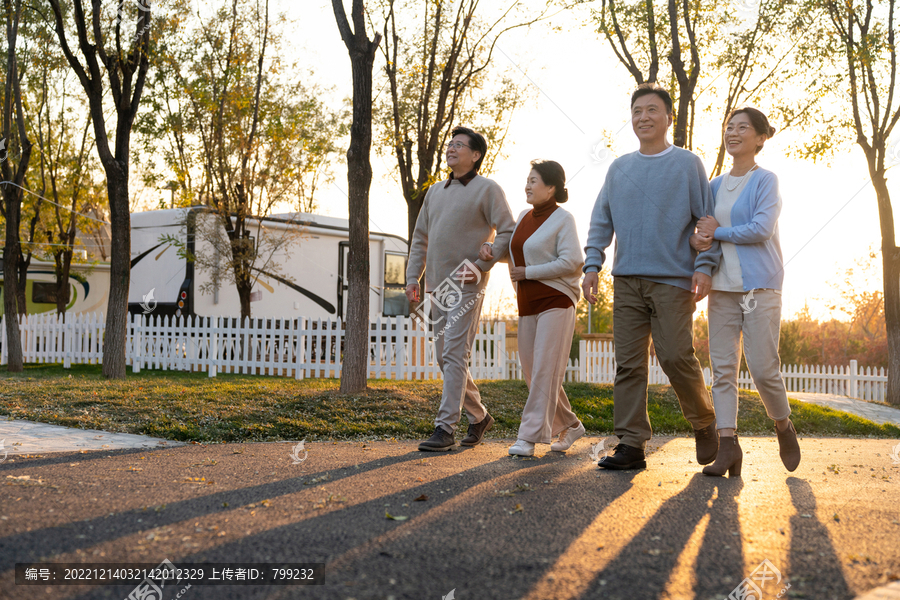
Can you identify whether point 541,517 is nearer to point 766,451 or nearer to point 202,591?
point 202,591

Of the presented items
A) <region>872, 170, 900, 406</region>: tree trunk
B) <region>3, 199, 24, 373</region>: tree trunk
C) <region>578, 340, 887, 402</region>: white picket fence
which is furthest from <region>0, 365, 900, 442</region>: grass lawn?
<region>578, 340, 887, 402</region>: white picket fence

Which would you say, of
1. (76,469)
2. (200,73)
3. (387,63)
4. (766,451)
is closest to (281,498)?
(76,469)

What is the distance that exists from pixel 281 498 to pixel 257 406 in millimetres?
3992

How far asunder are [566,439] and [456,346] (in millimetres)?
988

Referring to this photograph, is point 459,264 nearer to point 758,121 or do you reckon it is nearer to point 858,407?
point 758,121

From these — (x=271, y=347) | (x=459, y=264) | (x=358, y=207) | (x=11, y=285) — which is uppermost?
(x=358, y=207)

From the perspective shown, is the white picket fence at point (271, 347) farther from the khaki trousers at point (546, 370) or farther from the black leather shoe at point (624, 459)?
the black leather shoe at point (624, 459)

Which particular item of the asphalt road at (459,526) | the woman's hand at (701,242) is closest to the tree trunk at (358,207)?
the asphalt road at (459,526)

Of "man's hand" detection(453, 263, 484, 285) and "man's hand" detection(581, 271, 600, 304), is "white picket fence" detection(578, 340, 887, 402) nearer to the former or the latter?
"man's hand" detection(453, 263, 484, 285)

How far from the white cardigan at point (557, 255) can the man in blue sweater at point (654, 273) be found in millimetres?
266

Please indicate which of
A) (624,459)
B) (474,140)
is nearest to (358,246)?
(474,140)

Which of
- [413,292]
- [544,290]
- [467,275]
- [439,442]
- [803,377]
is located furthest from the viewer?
[803,377]

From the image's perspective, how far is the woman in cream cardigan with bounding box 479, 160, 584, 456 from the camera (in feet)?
15.0

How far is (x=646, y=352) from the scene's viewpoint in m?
4.20
